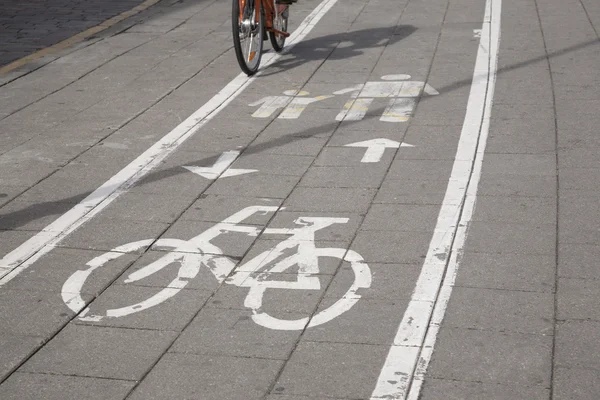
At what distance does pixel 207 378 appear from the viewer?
5.06 m

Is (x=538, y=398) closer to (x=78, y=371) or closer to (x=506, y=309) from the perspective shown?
(x=506, y=309)

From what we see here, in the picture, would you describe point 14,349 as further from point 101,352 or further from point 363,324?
point 363,324

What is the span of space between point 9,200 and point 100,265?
1.65 meters

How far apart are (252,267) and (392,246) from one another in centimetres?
95

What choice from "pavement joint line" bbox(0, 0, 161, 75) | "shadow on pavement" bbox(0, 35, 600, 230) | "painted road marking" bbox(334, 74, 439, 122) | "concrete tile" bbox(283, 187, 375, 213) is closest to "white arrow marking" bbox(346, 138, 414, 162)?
"shadow on pavement" bbox(0, 35, 600, 230)

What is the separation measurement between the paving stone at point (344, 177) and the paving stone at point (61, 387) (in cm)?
319

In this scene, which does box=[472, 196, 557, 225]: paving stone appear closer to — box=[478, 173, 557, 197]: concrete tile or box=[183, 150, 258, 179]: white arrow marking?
box=[478, 173, 557, 197]: concrete tile

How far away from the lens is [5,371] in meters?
5.21

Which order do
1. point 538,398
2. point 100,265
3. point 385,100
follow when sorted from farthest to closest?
point 385,100 < point 100,265 < point 538,398

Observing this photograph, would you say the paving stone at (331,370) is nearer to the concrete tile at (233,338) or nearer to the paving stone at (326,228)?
the concrete tile at (233,338)

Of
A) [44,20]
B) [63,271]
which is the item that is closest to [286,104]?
[63,271]

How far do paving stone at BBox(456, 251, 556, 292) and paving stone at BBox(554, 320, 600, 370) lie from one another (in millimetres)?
478

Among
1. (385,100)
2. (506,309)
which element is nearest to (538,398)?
(506,309)

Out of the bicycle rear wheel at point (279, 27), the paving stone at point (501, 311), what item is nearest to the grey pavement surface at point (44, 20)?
the bicycle rear wheel at point (279, 27)
